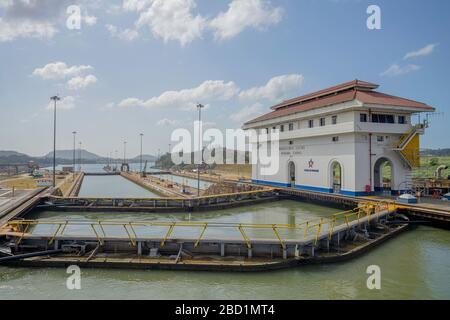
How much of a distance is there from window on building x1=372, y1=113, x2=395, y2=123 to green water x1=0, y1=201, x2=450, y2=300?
43.5 ft

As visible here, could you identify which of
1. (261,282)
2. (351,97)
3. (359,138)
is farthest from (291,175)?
(261,282)

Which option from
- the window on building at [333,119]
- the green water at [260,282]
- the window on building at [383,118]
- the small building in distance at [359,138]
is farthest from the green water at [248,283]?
the window on building at [333,119]

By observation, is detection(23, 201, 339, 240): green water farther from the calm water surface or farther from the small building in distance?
the calm water surface

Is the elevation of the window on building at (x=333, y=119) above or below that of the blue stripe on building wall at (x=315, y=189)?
above

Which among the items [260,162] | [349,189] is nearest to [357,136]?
[349,189]

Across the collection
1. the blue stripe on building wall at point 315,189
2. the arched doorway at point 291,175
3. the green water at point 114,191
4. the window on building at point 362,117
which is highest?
the window on building at point 362,117

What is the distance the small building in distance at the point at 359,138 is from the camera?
24453 millimetres

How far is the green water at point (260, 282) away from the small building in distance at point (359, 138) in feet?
37.4

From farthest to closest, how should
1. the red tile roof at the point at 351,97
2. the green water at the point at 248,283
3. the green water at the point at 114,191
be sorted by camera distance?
the green water at the point at 114,191
the red tile roof at the point at 351,97
the green water at the point at 248,283

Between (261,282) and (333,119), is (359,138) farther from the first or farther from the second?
Result: (261,282)

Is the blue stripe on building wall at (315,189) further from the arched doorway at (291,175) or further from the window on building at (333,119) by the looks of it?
the window on building at (333,119)

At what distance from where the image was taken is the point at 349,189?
2525 centimetres

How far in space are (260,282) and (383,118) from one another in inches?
772

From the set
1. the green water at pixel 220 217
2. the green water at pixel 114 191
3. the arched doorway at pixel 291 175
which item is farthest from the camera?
the green water at pixel 114 191
